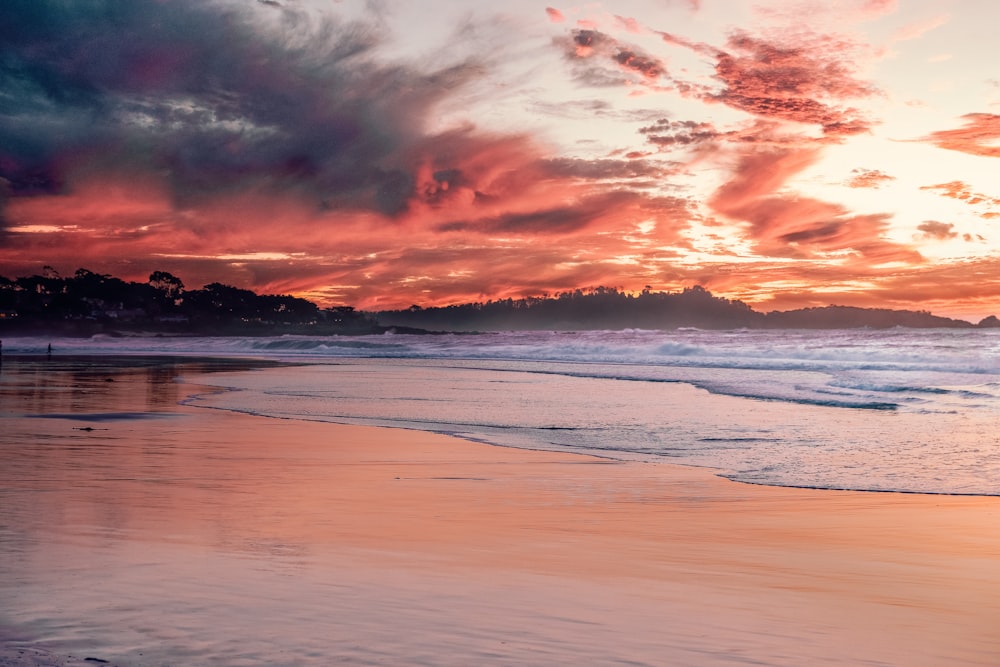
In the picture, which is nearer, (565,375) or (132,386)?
(132,386)

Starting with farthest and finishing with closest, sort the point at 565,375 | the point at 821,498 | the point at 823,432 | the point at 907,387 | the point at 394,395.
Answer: the point at 565,375
the point at 907,387
the point at 394,395
the point at 823,432
the point at 821,498

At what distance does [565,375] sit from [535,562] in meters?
27.9

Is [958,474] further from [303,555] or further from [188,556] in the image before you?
[188,556]

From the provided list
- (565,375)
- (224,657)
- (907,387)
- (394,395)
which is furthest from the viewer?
(565,375)

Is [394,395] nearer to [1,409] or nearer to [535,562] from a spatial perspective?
[1,409]

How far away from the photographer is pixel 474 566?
5355mm

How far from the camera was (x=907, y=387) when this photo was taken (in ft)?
77.4

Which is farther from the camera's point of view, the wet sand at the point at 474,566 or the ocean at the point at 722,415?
the ocean at the point at 722,415

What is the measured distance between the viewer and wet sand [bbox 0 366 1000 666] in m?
3.84

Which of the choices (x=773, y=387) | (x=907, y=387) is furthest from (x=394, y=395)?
(x=907, y=387)

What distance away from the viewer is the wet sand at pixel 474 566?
384 centimetres

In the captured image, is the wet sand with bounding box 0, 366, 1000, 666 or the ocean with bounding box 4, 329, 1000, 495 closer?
the wet sand with bounding box 0, 366, 1000, 666

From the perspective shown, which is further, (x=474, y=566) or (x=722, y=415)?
(x=722, y=415)

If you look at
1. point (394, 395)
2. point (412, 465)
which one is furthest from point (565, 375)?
point (412, 465)
